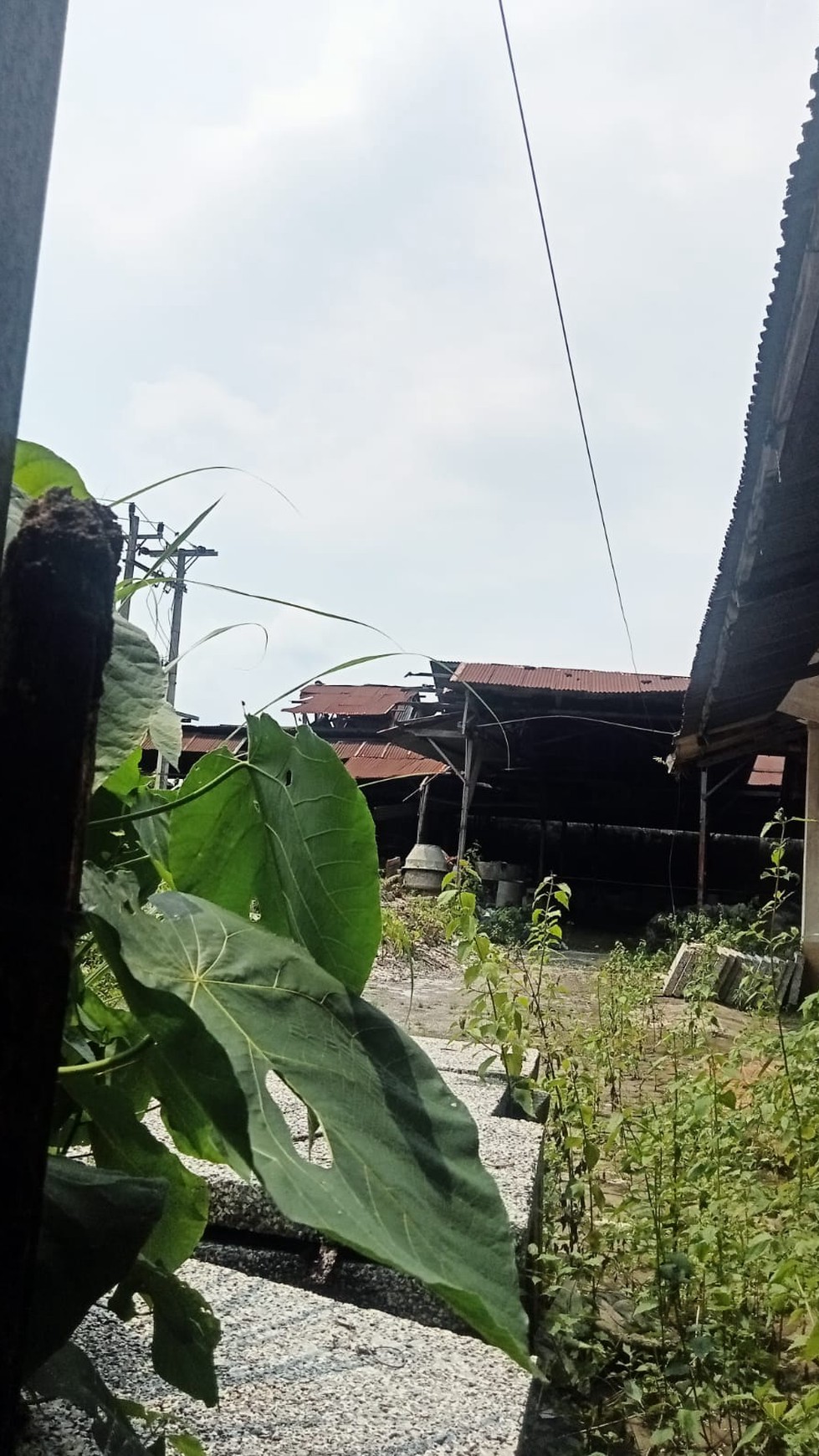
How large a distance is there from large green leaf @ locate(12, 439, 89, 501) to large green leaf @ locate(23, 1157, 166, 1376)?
14.6 inches

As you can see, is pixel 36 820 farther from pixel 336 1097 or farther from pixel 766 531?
pixel 766 531

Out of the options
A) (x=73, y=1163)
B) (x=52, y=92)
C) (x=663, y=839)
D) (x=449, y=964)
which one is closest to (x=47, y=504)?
(x=52, y=92)

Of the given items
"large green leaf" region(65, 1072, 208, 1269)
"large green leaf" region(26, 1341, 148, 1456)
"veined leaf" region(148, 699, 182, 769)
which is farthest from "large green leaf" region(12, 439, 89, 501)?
"large green leaf" region(26, 1341, 148, 1456)

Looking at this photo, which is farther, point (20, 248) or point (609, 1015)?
point (609, 1015)

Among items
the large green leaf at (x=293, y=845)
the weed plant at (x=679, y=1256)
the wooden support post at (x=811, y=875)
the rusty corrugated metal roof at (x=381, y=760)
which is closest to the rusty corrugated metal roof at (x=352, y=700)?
the rusty corrugated metal roof at (x=381, y=760)

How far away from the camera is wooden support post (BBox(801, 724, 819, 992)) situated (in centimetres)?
649

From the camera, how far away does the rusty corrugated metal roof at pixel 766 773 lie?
13664 mm

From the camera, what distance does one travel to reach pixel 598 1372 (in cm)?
205

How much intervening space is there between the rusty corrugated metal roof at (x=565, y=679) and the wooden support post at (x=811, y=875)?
4.44 m

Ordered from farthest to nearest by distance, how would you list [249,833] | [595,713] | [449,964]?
[595,713] → [449,964] → [249,833]

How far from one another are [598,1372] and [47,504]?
7.13 feet

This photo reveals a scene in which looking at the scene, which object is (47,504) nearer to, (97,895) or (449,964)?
(97,895)

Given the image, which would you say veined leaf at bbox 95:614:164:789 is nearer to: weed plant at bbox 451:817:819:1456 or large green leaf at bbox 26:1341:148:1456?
large green leaf at bbox 26:1341:148:1456

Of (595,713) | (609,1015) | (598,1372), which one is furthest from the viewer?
(595,713)
